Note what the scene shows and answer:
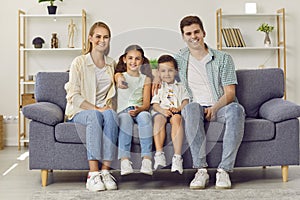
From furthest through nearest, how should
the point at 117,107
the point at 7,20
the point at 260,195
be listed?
the point at 7,20, the point at 117,107, the point at 260,195

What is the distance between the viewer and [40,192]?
133 inches

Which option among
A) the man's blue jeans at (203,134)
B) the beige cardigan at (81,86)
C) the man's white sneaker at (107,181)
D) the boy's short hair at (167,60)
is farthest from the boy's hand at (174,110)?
the man's white sneaker at (107,181)

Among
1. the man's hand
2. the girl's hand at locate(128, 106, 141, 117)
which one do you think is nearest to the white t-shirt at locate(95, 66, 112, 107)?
the girl's hand at locate(128, 106, 141, 117)

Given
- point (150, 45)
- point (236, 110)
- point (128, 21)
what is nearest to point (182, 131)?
point (236, 110)

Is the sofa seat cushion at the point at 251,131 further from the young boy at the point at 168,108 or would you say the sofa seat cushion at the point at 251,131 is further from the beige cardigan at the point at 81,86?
the beige cardigan at the point at 81,86

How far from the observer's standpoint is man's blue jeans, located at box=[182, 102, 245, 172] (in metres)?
3.45

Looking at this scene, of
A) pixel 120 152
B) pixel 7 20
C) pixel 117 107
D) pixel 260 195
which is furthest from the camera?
pixel 7 20

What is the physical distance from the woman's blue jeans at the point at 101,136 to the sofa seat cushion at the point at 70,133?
9 centimetres

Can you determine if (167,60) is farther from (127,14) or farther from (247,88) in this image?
(127,14)

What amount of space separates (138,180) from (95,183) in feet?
1.52

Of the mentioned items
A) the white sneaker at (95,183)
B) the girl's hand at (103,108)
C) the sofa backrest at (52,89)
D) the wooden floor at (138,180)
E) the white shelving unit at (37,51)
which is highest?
the white shelving unit at (37,51)

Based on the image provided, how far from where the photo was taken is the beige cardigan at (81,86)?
3656 millimetres

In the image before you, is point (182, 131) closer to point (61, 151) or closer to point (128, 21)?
point (61, 151)

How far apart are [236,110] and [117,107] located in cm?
80
